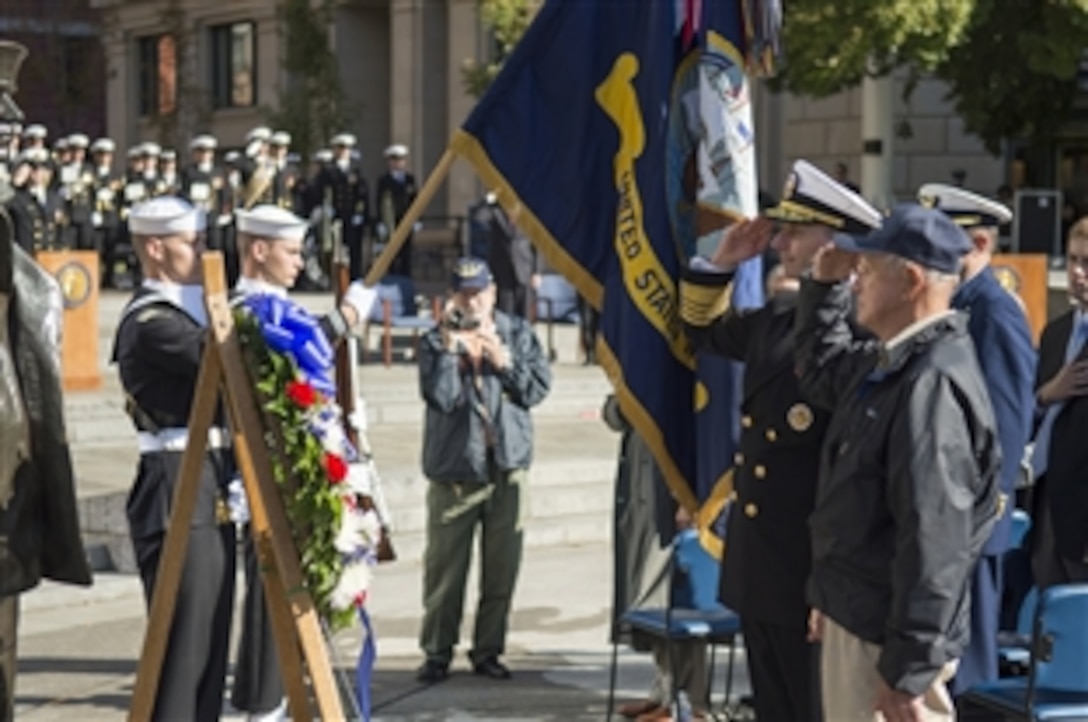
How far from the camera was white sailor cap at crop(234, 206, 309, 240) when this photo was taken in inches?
265

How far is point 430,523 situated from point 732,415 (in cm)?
292

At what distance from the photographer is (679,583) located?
765 centimetres

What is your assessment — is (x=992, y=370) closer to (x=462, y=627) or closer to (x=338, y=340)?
(x=338, y=340)

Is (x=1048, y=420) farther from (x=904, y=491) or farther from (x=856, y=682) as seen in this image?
(x=904, y=491)

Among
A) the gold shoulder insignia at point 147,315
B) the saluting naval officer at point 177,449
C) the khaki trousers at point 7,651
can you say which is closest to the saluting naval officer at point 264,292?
the saluting naval officer at point 177,449

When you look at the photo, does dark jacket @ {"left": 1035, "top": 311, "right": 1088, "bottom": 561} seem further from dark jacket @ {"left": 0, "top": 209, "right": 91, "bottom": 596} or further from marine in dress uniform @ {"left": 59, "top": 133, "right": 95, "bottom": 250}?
marine in dress uniform @ {"left": 59, "top": 133, "right": 95, "bottom": 250}

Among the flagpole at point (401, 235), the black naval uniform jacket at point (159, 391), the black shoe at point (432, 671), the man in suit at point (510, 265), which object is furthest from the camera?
the man in suit at point (510, 265)

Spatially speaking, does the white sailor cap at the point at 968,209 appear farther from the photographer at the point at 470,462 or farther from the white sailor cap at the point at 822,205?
the photographer at the point at 470,462

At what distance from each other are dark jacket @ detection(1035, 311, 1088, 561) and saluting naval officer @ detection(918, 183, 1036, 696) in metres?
0.55

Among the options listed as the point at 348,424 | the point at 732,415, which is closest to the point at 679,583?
the point at 732,415

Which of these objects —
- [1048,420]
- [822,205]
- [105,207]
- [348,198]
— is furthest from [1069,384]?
[105,207]

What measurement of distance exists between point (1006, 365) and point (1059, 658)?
1.08m

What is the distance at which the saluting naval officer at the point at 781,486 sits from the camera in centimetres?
592

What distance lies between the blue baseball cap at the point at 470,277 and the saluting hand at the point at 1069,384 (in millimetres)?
2745
